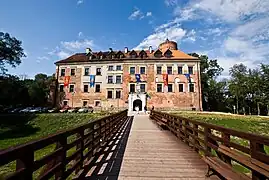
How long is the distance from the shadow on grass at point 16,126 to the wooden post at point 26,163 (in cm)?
2138

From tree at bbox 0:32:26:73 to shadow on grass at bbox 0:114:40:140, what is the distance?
498 inches

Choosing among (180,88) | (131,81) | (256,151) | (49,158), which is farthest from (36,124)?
(256,151)

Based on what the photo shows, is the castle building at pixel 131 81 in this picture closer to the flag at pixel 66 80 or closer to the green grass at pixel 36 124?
the flag at pixel 66 80

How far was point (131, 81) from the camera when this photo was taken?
37625 mm

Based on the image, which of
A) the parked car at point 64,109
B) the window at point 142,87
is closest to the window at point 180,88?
the window at point 142,87

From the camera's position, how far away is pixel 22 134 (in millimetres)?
21359

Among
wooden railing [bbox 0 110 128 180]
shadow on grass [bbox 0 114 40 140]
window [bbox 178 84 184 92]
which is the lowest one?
shadow on grass [bbox 0 114 40 140]

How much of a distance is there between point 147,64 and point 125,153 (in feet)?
108

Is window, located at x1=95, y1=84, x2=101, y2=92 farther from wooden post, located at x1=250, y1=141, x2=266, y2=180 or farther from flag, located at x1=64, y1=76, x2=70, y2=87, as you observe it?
wooden post, located at x1=250, y1=141, x2=266, y2=180

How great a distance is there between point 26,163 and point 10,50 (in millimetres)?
40260

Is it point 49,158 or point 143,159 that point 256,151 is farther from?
point 143,159

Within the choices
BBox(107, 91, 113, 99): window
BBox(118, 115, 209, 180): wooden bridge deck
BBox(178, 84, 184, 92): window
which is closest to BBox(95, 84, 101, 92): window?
BBox(107, 91, 113, 99): window

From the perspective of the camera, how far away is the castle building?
119 ft

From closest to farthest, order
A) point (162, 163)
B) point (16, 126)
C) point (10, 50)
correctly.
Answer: point (162, 163) → point (16, 126) → point (10, 50)
